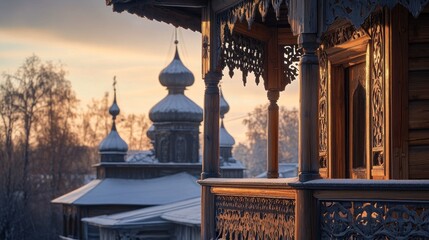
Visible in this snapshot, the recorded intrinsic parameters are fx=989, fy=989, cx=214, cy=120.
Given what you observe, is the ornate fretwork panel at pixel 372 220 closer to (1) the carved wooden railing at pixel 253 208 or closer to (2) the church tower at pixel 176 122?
(1) the carved wooden railing at pixel 253 208

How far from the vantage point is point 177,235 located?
35.3m

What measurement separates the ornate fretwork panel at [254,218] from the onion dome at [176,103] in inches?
1551

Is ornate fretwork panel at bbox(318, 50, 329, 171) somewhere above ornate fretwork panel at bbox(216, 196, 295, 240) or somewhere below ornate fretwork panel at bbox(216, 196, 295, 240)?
above

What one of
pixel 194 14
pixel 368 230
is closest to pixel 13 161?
pixel 194 14

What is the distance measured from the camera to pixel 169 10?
1326 cm

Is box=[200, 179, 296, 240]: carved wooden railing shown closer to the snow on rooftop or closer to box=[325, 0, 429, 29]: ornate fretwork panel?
box=[325, 0, 429, 29]: ornate fretwork panel

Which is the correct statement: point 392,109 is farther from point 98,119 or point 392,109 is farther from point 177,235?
point 98,119

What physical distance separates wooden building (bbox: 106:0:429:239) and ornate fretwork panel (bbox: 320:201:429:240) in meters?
0.01

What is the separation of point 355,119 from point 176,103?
3935cm

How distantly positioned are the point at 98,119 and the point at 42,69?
15136 millimetres

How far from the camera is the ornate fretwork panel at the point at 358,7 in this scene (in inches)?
360

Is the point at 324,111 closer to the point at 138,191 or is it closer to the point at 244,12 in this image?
the point at 244,12

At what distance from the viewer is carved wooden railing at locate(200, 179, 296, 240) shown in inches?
380

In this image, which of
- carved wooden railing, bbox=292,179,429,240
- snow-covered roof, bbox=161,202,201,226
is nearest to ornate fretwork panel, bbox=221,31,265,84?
carved wooden railing, bbox=292,179,429,240
